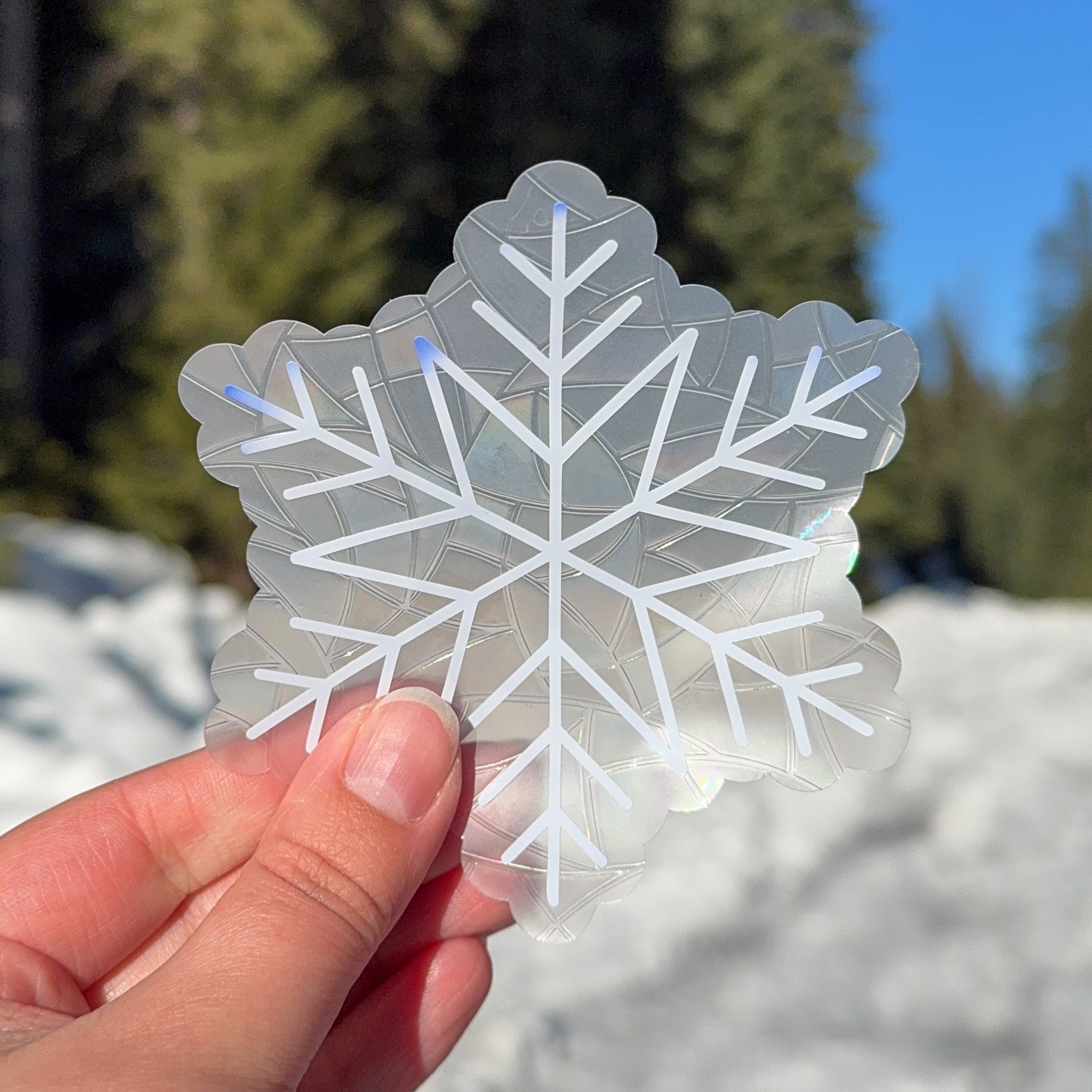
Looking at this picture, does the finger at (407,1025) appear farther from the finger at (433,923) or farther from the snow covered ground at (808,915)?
the snow covered ground at (808,915)

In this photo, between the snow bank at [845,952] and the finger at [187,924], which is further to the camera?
the snow bank at [845,952]

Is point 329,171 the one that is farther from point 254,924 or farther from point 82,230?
point 254,924

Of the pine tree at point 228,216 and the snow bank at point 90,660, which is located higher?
the pine tree at point 228,216

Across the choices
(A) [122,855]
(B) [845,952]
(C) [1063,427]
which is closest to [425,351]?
(A) [122,855]

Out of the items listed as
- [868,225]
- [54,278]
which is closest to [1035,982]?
[54,278]

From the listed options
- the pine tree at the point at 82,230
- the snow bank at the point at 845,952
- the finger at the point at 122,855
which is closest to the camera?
the finger at the point at 122,855

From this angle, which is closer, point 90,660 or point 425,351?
point 425,351

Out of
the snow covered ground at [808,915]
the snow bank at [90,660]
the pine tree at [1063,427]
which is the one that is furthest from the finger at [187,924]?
the pine tree at [1063,427]
